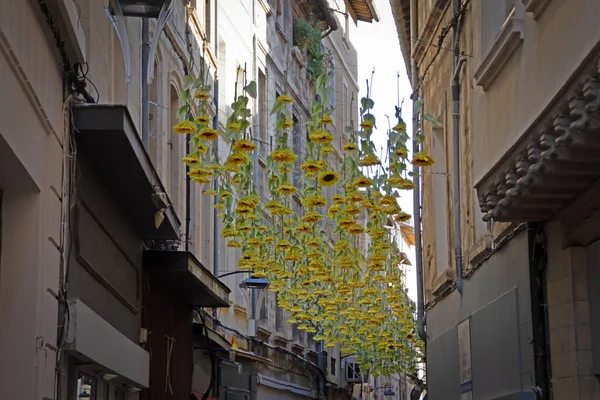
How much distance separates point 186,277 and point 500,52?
677 centimetres

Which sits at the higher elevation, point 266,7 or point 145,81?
point 266,7

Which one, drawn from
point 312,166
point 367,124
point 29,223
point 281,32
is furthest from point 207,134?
point 281,32

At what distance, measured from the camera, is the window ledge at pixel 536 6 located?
31.6ft

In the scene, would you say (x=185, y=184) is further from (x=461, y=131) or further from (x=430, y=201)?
(x=461, y=131)

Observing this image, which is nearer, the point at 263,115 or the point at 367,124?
the point at 367,124

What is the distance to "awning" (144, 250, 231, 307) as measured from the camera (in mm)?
15539

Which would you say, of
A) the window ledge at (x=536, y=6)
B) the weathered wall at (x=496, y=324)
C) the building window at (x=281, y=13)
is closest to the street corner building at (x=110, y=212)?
the weathered wall at (x=496, y=324)

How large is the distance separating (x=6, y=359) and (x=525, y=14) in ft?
17.4

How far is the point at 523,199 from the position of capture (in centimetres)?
1026

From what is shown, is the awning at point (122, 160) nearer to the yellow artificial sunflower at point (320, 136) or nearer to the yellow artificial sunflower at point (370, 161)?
the yellow artificial sunflower at point (320, 136)

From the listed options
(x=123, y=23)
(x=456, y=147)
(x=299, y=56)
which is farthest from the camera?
(x=299, y=56)

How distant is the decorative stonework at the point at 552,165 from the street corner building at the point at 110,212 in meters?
2.84

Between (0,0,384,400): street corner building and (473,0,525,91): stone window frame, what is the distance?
2.04 metres

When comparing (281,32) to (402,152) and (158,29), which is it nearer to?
(158,29)
